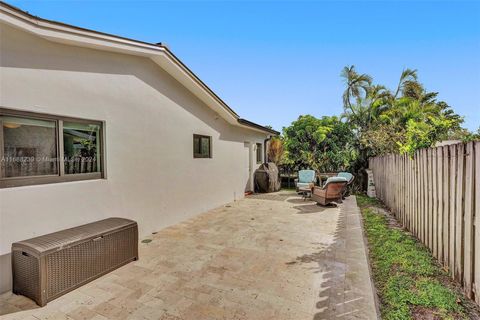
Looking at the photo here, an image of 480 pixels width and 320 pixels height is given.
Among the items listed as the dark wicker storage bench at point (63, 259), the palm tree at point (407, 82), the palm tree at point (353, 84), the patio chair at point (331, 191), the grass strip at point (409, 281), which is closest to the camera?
the grass strip at point (409, 281)

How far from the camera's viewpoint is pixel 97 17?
18.8 ft

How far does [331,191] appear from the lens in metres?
8.45

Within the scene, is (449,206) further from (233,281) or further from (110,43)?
(110,43)

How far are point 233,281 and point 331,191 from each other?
20.1 feet

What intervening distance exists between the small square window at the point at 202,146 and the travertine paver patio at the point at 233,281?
279cm

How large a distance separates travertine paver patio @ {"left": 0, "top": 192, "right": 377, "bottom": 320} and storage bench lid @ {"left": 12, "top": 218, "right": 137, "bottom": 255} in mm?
708

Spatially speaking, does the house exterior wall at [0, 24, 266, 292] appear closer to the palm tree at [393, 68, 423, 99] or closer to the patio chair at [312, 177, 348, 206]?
the patio chair at [312, 177, 348, 206]

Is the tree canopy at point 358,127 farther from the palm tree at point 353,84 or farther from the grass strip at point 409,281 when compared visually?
the grass strip at point 409,281

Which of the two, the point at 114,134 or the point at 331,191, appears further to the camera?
the point at 331,191

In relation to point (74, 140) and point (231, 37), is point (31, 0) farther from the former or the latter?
point (231, 37)

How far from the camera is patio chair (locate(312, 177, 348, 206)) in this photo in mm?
8312

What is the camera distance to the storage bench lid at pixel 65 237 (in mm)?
2927

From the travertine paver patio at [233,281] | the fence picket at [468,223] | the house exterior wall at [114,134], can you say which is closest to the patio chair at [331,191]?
the travertine paver patio at [233,281]

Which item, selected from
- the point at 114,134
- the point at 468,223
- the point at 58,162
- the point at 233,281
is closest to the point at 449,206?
the point at 468,223
